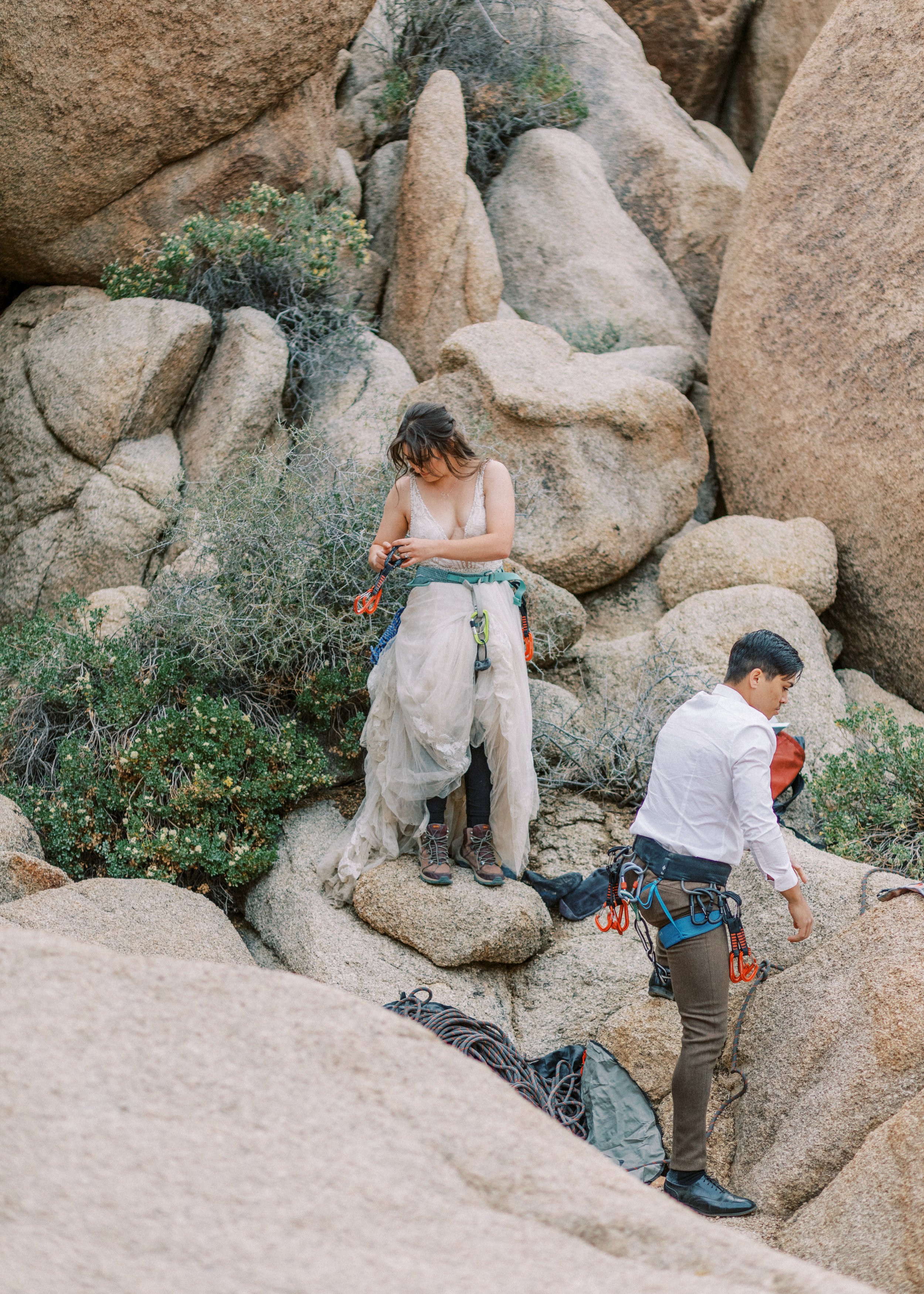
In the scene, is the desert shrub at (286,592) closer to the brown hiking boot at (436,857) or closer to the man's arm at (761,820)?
the brown hiking boot at (436,857)

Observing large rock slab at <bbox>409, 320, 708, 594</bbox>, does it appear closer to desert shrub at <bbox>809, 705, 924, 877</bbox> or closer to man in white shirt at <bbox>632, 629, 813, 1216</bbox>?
desert shrub at <bbox>809, 705, 924, 877</bbox>

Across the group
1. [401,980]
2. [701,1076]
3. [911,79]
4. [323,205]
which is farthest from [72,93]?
[701,1076]

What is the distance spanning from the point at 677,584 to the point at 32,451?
4.05 m

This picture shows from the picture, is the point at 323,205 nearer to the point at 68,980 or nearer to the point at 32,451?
the point at 32,451

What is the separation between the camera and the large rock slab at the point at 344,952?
420 cm

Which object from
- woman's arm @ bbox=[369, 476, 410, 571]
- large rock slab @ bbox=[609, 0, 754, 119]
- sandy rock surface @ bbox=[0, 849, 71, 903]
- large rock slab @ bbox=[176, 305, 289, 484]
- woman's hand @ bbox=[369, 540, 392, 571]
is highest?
large rock slab @ bbox=[609, 0, 754, 119]

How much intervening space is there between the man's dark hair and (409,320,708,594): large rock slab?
3.18 meters

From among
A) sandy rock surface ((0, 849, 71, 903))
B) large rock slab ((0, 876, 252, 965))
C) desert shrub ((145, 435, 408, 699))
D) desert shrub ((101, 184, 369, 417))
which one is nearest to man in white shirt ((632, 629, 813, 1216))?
large rock slab ((0, 876, 252, 965))

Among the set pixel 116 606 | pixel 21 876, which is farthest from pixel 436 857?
pixel 116 606

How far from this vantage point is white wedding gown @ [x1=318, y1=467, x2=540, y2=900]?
4.27m

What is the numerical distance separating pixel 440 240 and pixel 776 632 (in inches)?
157

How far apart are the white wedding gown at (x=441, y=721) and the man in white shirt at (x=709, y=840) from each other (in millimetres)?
1114

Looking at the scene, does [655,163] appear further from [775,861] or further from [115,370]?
[775,861]

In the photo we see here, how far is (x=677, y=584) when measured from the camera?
257 inches
